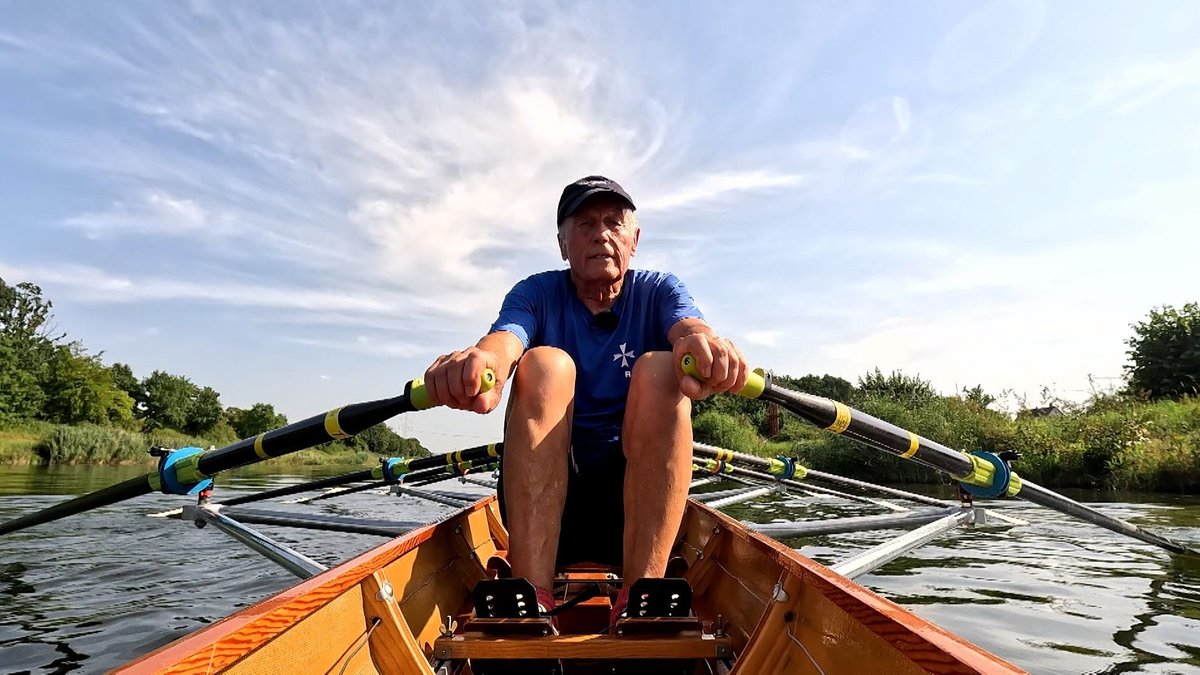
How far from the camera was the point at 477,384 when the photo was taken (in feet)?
6.06

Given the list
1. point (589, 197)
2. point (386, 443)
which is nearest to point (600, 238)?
point (589, 197)

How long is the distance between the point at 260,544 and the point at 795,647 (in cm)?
343

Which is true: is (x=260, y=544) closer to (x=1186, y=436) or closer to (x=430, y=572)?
(x=430, y=572)

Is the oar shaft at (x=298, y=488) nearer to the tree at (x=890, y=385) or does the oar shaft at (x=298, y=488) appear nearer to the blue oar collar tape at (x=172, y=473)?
the blue oar collar tape at (x=172, y=473)

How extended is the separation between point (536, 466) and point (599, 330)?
793 mm

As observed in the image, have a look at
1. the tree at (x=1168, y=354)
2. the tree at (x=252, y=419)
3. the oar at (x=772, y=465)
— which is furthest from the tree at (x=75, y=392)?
the tree at (x=1168, y=354)

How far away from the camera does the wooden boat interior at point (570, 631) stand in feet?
3.51

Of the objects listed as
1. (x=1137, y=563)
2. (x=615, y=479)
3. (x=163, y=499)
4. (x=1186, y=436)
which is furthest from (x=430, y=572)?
(x=1186, y=436)

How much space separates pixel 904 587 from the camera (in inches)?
193

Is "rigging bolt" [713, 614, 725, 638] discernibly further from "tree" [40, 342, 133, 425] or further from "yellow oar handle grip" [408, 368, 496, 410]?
"tree" [40, 342, 133, 425]

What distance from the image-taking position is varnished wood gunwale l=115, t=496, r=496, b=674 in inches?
37.2

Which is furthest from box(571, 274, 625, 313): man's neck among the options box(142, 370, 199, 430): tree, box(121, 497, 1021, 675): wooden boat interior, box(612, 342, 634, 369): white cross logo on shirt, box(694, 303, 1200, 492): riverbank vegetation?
box(142, 370, 199, 430): tree

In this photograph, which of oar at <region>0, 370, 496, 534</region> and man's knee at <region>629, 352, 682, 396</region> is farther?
oar at <region>0, 370, 496, 534</region>

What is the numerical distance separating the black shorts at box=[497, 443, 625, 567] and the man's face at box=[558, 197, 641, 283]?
27.2 inches
